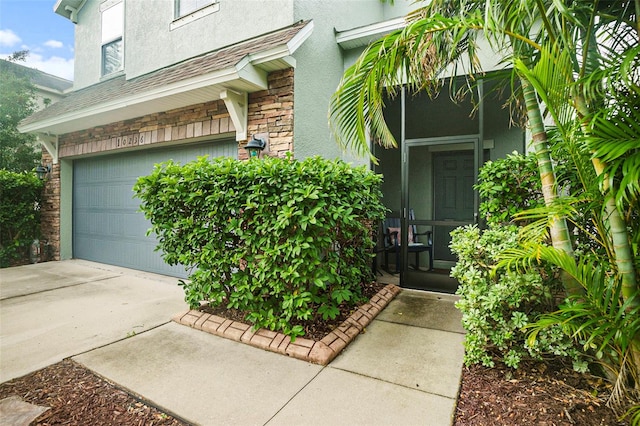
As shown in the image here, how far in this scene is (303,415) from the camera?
1.94 metres

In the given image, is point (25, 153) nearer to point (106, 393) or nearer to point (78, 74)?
point (78, 74)

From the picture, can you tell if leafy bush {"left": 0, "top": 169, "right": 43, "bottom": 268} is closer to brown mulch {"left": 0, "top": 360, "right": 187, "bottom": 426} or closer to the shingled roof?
the shingled roof

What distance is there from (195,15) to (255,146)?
117 inches

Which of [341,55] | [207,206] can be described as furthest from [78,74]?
[207,206]

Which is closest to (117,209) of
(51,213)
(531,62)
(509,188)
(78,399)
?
(51,213)

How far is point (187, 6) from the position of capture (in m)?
5.49

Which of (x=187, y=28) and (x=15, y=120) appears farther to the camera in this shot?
(x=15, y=120)

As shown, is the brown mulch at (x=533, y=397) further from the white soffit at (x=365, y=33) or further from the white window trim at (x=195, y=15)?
the white window trim at (x=195, y=15)

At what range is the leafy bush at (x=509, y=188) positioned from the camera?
3039mm

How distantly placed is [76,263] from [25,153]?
408 centimetres

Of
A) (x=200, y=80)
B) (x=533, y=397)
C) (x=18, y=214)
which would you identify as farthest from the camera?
(x=18, y=214)

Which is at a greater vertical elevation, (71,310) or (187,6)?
(187,6)

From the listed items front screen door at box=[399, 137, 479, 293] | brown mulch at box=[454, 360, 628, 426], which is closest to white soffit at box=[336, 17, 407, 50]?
front screen door at box=[399, 137, 479, 293]

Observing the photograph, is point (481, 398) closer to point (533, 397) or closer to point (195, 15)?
point (533, 397)
